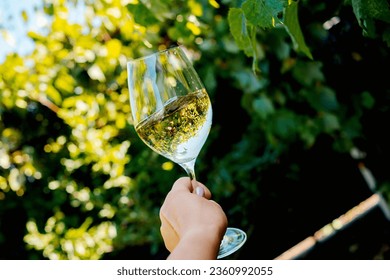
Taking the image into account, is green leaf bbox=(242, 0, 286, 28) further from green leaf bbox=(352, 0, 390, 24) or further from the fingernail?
the fingernail

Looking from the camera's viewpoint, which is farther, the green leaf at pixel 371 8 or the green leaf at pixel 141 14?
the green leaf at pixel 141 14

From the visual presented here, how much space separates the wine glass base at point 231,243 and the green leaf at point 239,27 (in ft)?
1.36

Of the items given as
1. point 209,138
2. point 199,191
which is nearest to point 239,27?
point 199,191

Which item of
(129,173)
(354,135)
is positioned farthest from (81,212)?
(354,135)

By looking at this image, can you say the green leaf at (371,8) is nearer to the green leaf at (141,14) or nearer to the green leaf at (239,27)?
the green leaf at (239,27)

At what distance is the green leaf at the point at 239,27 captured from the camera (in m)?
0.92

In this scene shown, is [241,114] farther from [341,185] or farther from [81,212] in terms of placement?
[81,212]

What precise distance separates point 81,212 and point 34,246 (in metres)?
0.32

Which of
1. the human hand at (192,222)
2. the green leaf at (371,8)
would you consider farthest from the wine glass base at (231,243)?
the green leaf at (371,8)

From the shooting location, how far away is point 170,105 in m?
1.07

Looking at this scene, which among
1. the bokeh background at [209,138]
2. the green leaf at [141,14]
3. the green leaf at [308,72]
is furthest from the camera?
the bokeh background at [209,138]

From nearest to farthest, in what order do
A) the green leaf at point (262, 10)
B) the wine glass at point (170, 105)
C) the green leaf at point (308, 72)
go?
the green leaf at point (262, 10), the wine glass at point (170, 105), the green leaf at point (308, 72)

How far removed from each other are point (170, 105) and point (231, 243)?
33cm

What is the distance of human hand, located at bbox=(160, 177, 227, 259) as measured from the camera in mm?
825
